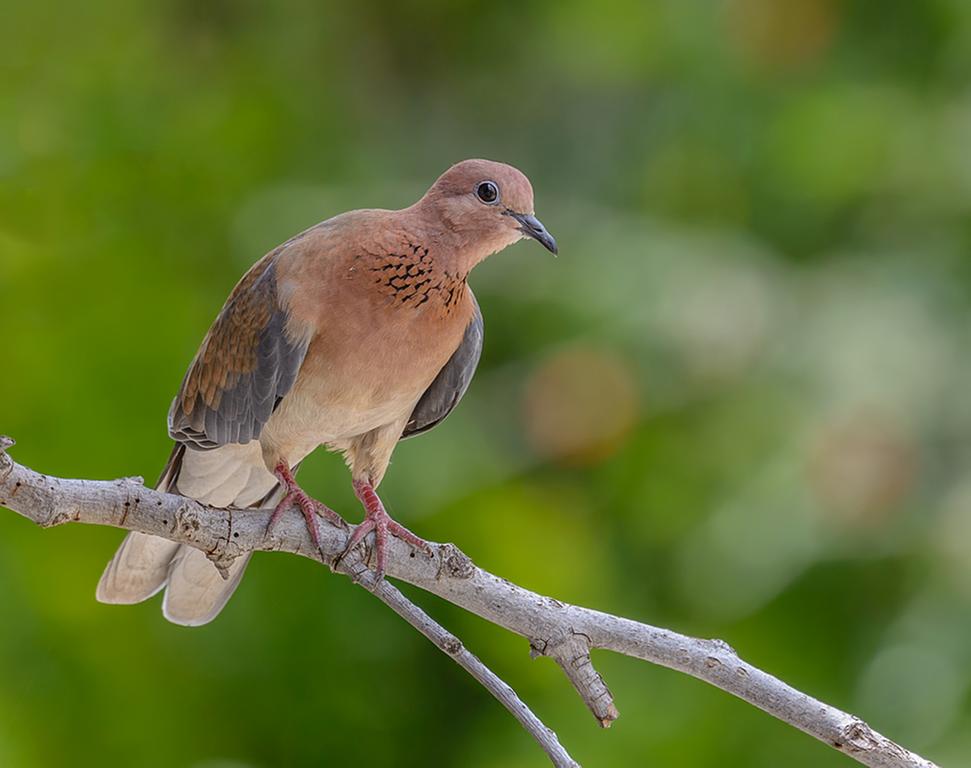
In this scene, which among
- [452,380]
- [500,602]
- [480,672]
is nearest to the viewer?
[480,672]

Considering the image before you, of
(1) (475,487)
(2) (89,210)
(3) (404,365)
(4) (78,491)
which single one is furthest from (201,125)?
(4) (78,491)

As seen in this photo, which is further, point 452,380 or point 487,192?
point 452,380

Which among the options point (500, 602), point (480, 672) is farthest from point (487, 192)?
point (480, 672)

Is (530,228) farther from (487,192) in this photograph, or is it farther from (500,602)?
(500,602)

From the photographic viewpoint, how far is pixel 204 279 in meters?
4.58

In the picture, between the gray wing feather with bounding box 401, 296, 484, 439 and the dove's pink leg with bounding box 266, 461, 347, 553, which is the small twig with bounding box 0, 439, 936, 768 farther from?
the gray wing feather with bounding box 401, 296, 484, 439

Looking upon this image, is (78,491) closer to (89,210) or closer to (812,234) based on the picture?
(89,210)

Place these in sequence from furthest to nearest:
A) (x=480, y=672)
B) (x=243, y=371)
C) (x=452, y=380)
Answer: (x=452, y=380)
(x=243, y=371)
(x=480, y=672)

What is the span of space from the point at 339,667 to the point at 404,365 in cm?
234

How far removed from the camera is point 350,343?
2.29 metres

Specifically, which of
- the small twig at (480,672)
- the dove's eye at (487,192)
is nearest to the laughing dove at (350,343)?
the dove's eye at (487,192)

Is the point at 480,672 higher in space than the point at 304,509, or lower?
lower

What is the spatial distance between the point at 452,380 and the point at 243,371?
1.38ft

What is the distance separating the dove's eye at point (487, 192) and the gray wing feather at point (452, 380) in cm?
25
